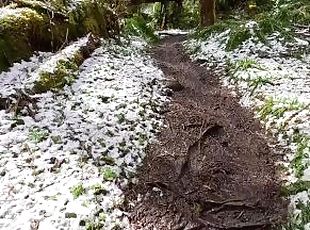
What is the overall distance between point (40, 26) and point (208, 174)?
19.0ft

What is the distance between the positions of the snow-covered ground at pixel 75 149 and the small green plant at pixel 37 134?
0.05ft

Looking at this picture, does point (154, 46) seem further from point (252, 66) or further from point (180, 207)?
point (180, 207)

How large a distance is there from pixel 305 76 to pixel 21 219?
269 inches

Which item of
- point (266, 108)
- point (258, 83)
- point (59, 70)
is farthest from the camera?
point (258, 83)

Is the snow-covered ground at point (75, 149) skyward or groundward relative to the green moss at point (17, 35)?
groundward

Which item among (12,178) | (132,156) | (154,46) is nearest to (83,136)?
(132,156)

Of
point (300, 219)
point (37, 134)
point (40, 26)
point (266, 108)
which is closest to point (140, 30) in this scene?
point (40, 26)

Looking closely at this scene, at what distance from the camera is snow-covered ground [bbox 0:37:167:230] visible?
4660 mm

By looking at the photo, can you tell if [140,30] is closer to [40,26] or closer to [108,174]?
[40,26]

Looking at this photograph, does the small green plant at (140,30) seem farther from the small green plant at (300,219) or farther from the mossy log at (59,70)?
the small green plant at (300,219)

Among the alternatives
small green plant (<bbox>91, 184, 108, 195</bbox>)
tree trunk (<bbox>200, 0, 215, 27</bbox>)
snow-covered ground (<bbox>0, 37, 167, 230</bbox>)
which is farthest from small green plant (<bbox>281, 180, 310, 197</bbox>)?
tree trunk (<bbox>200, 0, 215, 27</bbox>)

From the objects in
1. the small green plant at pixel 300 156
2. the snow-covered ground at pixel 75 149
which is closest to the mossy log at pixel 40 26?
the snow-covered ground at pixel 75 149

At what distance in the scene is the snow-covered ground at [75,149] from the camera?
15.3 ft

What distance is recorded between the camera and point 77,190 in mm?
4945
